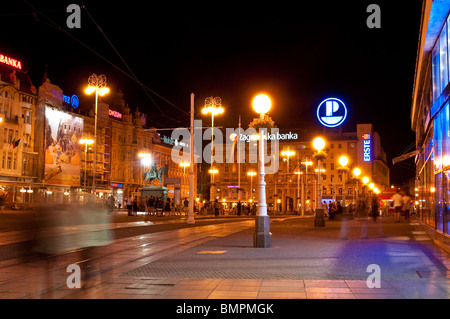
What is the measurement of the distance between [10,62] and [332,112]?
55054 mm

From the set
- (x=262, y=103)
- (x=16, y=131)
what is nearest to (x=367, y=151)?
(x=16, y=131)

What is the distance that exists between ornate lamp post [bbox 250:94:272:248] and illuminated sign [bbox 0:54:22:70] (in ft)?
183

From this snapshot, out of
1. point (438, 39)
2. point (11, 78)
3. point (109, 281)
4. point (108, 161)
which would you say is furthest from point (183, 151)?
point (109, 281)

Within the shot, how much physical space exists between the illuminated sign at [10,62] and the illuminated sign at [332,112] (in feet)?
176

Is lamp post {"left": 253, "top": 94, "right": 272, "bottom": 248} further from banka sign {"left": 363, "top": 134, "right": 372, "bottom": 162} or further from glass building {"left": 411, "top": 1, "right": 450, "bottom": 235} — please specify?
banka sign {"left": 363, "top": 134, "right": 372, "bottom": 162}

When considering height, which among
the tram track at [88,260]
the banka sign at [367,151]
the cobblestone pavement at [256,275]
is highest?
the banka sign at [367,151]

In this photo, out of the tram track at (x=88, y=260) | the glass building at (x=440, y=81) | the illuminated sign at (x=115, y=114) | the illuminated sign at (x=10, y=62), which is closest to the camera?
the tram track at (x=88, y=260)

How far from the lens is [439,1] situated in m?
12.6

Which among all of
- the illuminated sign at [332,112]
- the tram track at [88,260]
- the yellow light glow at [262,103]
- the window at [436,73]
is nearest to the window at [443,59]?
the window at [436,73]

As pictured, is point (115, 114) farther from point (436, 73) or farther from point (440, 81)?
point (440, 81)

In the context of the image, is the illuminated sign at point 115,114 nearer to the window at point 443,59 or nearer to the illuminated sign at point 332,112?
the illuminated sign at point 332,112

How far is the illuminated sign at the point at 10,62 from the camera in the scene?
61062 millimetres

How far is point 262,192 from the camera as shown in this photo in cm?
1341
